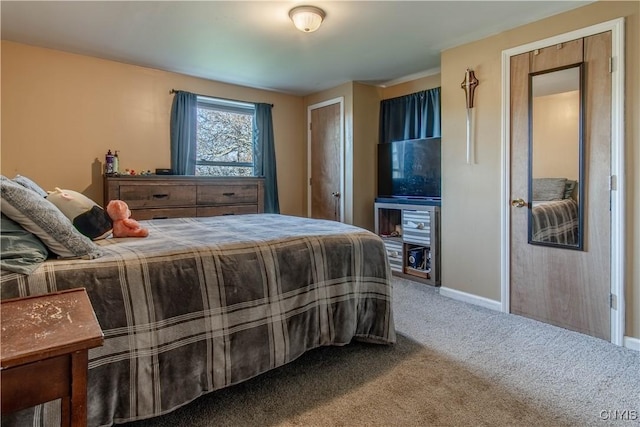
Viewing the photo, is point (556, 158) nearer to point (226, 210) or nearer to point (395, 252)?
point (395, 252)

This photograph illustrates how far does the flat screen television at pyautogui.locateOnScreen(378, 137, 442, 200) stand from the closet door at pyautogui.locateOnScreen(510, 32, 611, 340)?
1071 millimetres

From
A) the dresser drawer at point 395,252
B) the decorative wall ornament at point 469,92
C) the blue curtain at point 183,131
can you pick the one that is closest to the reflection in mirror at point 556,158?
the decorative wall ornament at point 469,92

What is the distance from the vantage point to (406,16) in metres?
2.75

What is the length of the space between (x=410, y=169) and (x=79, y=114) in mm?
3585

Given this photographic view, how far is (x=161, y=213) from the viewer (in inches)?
145

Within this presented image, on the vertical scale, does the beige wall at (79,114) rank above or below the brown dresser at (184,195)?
above

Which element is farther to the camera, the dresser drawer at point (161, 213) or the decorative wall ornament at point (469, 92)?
the dresser drawer at point (161, 213)

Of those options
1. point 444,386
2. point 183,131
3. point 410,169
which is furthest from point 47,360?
point 410,169

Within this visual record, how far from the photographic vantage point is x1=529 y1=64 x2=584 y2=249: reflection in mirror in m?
2.59

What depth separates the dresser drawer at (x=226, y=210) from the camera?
155 inches

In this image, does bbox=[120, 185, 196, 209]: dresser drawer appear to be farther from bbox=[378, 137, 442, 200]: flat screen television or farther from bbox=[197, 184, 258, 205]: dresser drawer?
bbox=[378, 137, 442, 200]: flat screen television

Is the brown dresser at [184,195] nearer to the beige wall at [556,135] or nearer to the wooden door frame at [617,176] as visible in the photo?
the beige wall at [556,135]

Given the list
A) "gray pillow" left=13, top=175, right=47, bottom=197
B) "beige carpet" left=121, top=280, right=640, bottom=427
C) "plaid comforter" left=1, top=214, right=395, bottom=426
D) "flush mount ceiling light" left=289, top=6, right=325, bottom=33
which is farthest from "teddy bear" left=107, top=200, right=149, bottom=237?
"flush mount ceiling light" left=289, top=6, right=325, bottom=33

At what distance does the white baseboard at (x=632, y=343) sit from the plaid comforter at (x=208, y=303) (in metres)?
1.59
